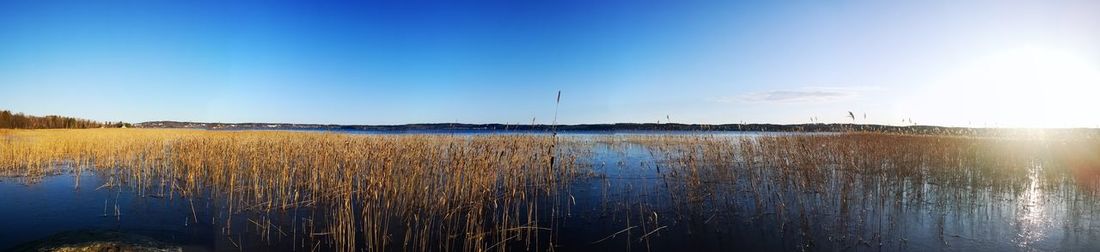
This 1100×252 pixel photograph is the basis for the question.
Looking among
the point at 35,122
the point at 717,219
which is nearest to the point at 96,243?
the point at 717,219

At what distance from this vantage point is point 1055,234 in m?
5.79

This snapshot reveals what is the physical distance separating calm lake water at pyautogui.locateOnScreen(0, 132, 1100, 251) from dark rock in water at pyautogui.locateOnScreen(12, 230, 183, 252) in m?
0.16

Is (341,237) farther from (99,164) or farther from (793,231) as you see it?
(99,164)

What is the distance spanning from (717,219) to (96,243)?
7059 mm

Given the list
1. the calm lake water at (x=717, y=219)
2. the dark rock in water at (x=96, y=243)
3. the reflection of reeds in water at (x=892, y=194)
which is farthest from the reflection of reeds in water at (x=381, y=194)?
the reflection of reeds in water at (x=892, y=194)

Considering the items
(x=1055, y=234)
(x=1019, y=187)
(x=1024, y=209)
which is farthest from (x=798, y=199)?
(x=1019, y=187)

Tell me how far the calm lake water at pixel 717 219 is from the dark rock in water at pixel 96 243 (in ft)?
0.52

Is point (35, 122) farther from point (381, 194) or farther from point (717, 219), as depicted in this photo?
point (717, 219)

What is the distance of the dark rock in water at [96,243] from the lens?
4.49 m

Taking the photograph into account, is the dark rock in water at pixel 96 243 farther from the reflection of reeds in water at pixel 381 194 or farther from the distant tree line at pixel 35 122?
the distant tree line at pixel 35 122

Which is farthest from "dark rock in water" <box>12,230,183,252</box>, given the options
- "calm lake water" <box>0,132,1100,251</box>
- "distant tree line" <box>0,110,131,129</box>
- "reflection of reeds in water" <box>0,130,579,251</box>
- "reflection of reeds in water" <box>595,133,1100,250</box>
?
"distant tree line" <box>0,110,131,129</box>

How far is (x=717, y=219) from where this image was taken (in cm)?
676

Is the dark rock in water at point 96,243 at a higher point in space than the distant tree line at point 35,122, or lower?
lower

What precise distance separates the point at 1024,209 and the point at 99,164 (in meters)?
19.9
